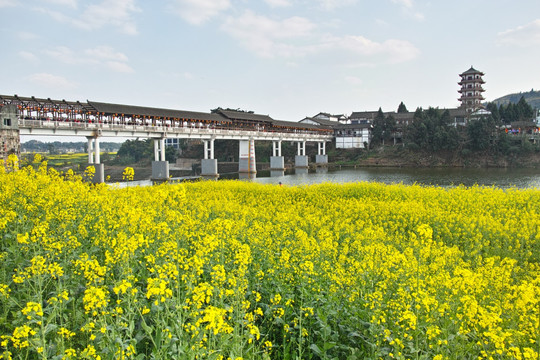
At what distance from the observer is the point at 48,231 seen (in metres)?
6.44

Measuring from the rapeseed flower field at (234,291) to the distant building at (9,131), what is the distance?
24.8 metres

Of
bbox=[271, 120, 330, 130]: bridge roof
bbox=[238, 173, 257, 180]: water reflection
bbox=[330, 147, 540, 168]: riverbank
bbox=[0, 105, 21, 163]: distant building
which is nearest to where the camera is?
bbox=[0, 105, 21, 163]: distant building

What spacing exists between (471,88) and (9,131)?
278ft

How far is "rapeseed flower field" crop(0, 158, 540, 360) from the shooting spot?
3.55m

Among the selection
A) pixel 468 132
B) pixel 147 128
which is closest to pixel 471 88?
pixel 468 132

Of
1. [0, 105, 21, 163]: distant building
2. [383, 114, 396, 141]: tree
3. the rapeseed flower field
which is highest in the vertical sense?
[383, 114, 396, 141]: tree

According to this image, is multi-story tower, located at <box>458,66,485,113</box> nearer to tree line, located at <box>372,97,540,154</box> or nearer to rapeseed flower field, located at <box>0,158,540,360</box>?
tree line, located at <box>372,97,540,154</box>

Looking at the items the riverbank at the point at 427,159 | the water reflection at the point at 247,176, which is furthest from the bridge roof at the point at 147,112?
the riverbank at the point at 427,159

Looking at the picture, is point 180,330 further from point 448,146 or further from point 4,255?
point 448,146

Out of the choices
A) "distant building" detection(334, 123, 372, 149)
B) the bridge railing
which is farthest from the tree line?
the bridge railing

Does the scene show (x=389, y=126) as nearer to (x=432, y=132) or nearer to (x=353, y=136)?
(x=353, y=136)

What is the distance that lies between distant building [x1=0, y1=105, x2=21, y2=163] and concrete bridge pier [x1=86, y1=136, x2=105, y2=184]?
288 inches

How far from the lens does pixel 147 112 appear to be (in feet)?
156

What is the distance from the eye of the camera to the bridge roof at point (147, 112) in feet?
141
